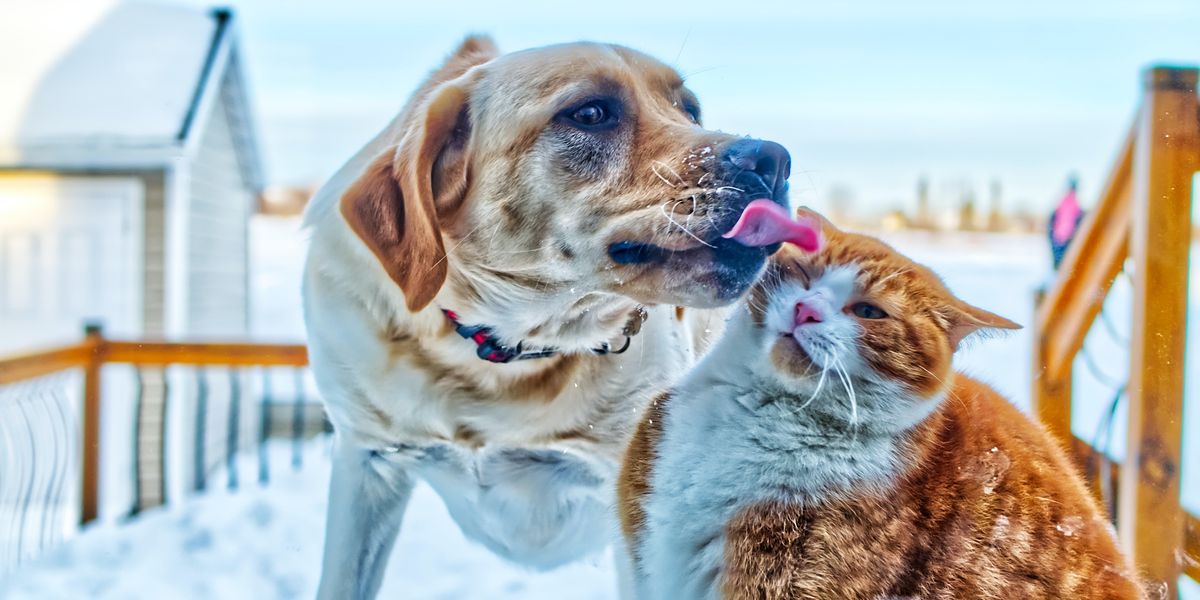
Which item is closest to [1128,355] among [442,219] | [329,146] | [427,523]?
[442,219]

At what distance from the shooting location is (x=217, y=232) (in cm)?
375

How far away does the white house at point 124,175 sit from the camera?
2.40 metres

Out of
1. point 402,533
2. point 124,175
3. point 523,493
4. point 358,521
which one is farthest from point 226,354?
point 124,175

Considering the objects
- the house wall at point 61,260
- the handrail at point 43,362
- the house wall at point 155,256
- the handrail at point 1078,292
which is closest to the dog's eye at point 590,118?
the handrail at point 1078,292

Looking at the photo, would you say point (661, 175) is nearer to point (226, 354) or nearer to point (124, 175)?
point (226, 354)

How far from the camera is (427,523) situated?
1.26m

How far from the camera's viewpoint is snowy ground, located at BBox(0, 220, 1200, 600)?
742mm

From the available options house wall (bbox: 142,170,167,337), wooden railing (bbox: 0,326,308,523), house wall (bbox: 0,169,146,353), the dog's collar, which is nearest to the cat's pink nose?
the dog's collar

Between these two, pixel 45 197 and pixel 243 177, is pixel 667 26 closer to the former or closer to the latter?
pixel 45 197

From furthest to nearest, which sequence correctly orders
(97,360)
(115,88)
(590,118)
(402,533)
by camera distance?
(115,88)
(97,360)
(402,533)
(590,118)

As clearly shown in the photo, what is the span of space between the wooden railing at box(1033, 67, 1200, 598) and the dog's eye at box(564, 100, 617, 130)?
48 cm

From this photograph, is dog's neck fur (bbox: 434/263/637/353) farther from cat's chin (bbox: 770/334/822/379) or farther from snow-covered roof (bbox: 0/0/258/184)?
snow-covered roof (bbox: 0/0/258/184)

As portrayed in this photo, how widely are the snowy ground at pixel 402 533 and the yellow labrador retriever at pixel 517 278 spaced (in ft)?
0.46

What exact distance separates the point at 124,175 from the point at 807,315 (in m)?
3.43
